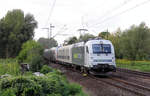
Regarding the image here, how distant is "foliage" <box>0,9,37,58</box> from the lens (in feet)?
111

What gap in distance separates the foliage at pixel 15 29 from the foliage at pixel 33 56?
6.36 m

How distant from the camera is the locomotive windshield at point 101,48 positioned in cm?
1644

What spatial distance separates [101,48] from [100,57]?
0.86m

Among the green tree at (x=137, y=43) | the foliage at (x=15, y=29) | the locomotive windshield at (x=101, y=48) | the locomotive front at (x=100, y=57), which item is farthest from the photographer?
the green tree at (x=137, y=43)

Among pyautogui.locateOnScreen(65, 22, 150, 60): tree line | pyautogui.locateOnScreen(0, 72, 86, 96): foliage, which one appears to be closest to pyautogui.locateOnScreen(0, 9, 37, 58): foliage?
pyautogui.locateOnScreen(65, 22, 150, 60): tree line

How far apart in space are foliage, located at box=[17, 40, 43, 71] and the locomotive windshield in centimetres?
600

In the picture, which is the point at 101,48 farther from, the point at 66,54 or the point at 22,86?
the point at 66,54

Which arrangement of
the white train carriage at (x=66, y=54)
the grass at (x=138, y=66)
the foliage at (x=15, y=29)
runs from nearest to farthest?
the grass at (x=138, y=66)
the white train carriage at (x=66, y=54)
the foliage at (x=15, y=29)

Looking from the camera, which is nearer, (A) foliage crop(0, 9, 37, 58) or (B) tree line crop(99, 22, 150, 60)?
(A) foliage crop(0, 9, 37, 58)

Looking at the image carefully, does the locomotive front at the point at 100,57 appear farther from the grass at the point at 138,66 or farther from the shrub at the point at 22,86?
the shrub at the point at 22,86

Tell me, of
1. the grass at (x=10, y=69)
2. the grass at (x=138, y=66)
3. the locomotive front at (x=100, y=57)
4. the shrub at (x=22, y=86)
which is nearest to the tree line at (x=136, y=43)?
the grass at (x=138, y=66)

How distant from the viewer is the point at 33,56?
21922 mm

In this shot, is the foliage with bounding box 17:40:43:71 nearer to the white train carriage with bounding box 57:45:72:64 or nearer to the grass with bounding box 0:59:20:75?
the grass with bounding box 0:59:20:75

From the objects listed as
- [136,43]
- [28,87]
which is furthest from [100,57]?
[136,43]
